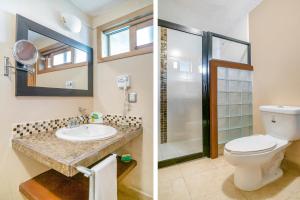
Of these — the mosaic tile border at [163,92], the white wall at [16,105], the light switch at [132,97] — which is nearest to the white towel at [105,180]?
the mosaic tile border at [163,92]

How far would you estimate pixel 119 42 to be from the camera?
131 cm

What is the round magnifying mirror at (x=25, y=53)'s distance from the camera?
0.86 meters

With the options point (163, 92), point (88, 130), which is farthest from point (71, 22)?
point (163, 92)

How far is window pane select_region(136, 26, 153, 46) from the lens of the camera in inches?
45.4

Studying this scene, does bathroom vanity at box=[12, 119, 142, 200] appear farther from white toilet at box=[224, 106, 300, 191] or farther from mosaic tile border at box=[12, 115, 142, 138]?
white toilet at box=[224, 106, 300, 191]

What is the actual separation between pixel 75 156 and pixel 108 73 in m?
0.85

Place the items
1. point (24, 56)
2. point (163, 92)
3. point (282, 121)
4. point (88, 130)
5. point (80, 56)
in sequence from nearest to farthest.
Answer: point (282, 121), point (163, 92), point (24, 56), point (88, 130), point (80, 56)

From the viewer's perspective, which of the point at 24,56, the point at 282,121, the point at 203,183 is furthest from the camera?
the point at 24,56

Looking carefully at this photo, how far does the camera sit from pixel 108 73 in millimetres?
1335

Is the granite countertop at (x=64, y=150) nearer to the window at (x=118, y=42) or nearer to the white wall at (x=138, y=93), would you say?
the white wall at (x=138, y=93)

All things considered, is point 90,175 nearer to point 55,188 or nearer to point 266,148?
point 55,188

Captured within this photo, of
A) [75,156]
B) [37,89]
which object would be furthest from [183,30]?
[37,89]

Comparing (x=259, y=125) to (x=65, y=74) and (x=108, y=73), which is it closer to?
(x=108, y=73)

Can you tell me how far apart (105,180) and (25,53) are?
0.89m
